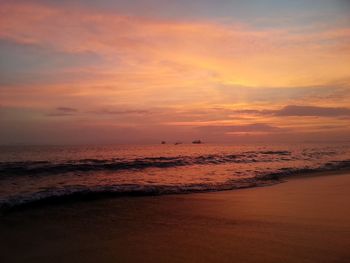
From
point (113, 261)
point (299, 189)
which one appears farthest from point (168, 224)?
point (299, 189)

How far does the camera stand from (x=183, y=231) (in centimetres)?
705

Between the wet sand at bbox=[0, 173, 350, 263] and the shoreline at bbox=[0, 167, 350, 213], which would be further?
the shoreline at bbox=[0, 167, 350, 213]

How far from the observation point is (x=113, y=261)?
5.44 meters

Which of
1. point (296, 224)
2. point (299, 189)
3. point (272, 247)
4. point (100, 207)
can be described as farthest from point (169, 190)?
point (272, 247)

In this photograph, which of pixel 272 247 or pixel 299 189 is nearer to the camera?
pixel 272 247

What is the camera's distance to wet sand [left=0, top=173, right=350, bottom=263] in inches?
221

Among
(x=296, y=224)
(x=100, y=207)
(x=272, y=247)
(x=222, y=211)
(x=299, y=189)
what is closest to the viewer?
(x=272, y=247)

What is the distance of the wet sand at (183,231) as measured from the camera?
18.4 ft

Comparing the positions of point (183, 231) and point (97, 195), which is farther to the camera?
point (97, 195)

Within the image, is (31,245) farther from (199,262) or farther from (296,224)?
(296,224)

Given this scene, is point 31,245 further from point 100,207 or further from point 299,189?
→ point 299,189

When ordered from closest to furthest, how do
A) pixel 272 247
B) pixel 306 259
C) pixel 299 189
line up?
1. pixel 306 259
2. pixel 272 247
3. pixel 299 189

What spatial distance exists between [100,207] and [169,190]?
12.4 feet

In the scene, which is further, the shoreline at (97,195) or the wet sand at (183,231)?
the shoreline at (97,195)
